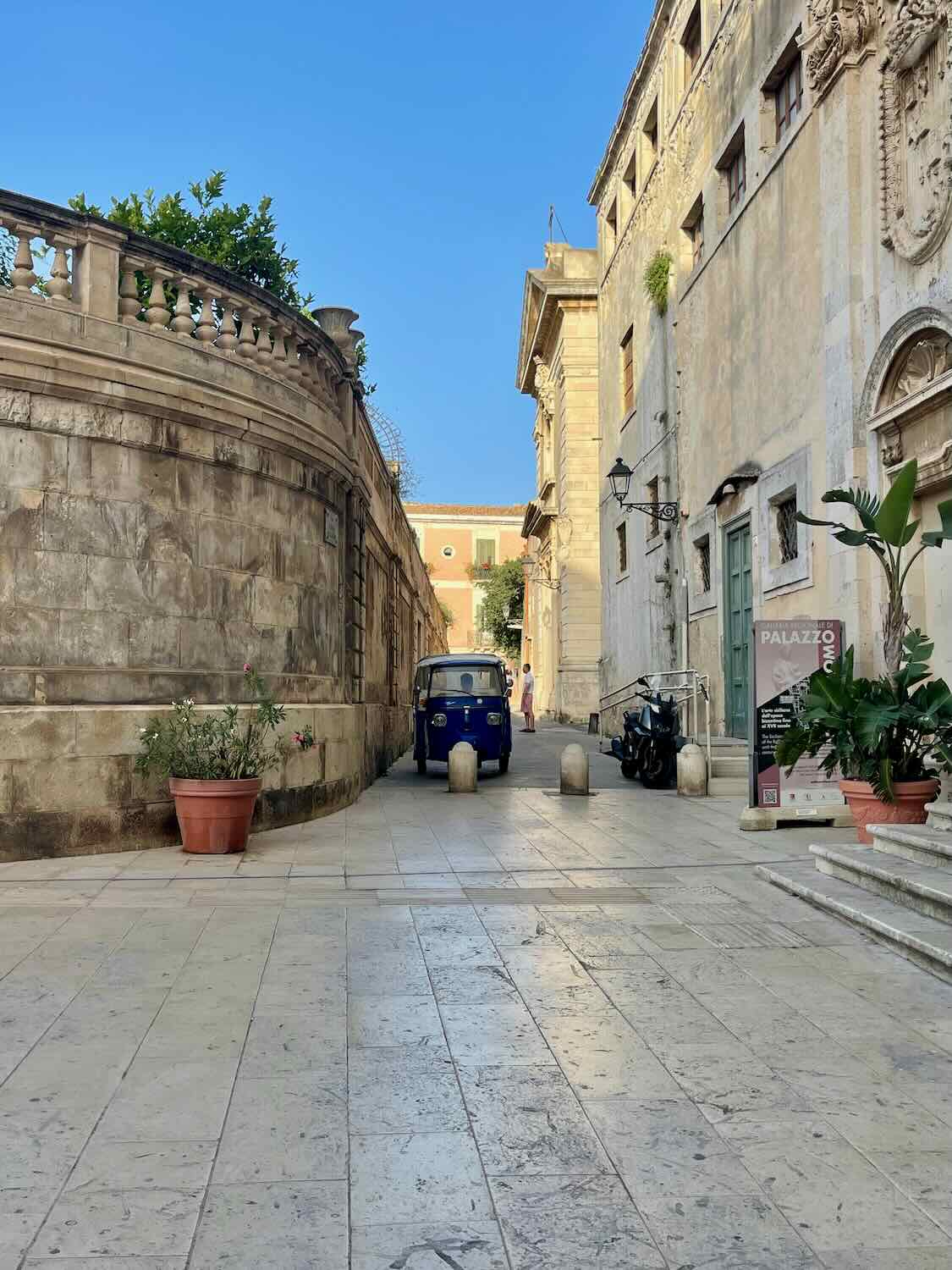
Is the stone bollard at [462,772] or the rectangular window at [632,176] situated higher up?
the rectangular window at [632,176]

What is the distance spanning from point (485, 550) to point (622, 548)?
160 feet

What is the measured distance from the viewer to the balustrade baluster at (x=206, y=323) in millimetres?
9773

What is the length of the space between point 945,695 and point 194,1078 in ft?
20.6

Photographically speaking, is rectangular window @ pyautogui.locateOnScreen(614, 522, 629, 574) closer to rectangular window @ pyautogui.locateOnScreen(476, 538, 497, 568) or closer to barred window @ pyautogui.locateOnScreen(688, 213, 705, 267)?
barred window @ pyautogui.locateOnScreen(688, 213, 705, 267)

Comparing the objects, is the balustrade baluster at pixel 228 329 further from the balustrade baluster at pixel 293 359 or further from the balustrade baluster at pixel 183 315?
the balustrade baluster at pixel 293 359

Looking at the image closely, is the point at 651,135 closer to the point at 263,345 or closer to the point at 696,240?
the point at 696,240

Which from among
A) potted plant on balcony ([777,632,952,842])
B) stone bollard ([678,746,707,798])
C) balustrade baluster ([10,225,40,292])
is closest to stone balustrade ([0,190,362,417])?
balustrade baluster ([10,225,40,292])

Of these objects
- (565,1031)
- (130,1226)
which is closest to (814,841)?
(565,1031)

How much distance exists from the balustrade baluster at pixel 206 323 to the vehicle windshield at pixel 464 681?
793cm

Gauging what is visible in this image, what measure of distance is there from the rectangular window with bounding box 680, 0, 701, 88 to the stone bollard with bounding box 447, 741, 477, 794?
12237 millimetres

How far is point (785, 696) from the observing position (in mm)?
A: 10102

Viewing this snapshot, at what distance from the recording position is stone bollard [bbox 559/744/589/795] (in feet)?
44.4

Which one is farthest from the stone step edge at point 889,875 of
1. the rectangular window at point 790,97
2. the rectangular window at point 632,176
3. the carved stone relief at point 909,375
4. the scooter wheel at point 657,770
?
the rectangular window at point 632,176

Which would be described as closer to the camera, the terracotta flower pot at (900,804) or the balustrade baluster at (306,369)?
the terracotta flower pot at (900,804)
